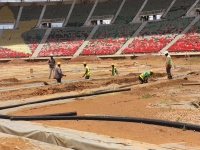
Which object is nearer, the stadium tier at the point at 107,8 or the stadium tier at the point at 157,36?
the stadium tier at the point at 157,36

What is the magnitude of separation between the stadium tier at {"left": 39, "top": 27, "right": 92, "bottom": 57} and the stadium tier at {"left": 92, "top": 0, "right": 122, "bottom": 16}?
4.77 metres

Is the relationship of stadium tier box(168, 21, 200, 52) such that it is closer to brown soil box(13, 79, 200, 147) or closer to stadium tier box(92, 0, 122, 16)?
stadium tier box(92, 0, 122, 16)

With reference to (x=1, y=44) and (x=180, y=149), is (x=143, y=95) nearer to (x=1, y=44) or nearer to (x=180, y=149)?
(x=180, y=149)

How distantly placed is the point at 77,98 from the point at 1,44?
42.3m

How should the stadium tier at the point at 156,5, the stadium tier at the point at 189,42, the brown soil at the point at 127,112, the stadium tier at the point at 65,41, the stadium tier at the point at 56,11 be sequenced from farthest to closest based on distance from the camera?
1. the stadium tier at the point at 56,11
2. the stadium tier at the point at 156,5
3. the stadium tier at the point at 65,41
4. the stadium tier at the point at 189,42
5. the brown soil at the point at 127,112

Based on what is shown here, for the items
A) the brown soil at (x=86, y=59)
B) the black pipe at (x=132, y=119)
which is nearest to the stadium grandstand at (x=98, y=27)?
the brown soil at (x=86, y=59)

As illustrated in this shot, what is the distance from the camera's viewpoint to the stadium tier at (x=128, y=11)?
167 ft

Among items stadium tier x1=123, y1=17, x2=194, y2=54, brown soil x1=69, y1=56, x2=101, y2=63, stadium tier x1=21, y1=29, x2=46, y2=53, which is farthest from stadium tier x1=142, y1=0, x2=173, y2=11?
stadium tier x1=21, y1=29, x2=46, y2=53

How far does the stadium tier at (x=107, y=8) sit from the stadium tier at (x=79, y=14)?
1.74 meters

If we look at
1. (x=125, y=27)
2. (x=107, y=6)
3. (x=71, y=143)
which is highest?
(x=107, y=6)

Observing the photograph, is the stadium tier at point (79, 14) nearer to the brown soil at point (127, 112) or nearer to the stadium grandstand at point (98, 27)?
the stadium grandstand at point (98, 27)

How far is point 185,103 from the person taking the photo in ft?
27.9

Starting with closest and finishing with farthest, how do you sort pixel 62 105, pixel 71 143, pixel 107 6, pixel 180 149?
pixel 180 149, pixel 71 143, pixel 62 105, pixel 107 6

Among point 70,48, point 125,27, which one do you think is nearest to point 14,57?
point 70,48
